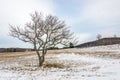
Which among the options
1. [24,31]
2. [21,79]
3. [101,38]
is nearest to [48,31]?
[24,31]

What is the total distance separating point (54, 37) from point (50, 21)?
2151mm

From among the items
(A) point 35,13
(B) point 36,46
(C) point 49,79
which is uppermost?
(A) point 35,13

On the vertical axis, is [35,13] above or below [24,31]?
above

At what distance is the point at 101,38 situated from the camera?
399ft

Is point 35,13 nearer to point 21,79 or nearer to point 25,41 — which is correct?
point 25,41

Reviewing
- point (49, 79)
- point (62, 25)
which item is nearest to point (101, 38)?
point (62, 25)

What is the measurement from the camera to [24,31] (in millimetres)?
25953

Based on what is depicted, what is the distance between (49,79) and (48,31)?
11.0 metres

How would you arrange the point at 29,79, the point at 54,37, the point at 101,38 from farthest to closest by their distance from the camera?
the point at 101,38 < the point at 54,37 < the point at 29,79

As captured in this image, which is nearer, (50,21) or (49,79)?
(49,79)

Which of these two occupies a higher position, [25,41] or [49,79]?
[25,41]

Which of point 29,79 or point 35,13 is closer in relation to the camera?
point 29,79

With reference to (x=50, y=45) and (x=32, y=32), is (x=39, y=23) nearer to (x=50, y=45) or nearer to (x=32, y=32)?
(x=32, y=32)

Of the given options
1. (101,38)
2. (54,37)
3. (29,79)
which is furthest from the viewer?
(101,38)
